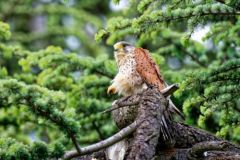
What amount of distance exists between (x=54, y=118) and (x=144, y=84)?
5.26 ft

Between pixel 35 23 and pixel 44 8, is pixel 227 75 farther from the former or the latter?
pixel 35 23

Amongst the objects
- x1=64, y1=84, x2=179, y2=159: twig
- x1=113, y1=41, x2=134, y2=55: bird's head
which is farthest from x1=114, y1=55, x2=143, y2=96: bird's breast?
x1=64, y1=84, x2=179, y2=159: twig

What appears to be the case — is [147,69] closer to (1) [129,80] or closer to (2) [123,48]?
(1) [129,80]

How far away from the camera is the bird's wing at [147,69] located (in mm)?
6586

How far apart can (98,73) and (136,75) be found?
5.61 ft

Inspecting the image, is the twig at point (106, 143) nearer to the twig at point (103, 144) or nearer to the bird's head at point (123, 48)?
the twig at point (103, 144)

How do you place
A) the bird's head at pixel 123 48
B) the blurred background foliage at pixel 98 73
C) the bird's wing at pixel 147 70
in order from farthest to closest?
1. the bird's head at pixel 123 48
2. the bird's wing at pixel 147 70
3. the blurred background foliage at pixel 98 73

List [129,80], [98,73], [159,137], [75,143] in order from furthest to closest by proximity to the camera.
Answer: [98,73]
[129,80]
[159,137]
[75,143]

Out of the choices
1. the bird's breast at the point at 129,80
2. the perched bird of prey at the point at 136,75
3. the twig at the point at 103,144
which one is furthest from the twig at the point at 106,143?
the bird's breast at the point at 129,80

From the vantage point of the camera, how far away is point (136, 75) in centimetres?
670

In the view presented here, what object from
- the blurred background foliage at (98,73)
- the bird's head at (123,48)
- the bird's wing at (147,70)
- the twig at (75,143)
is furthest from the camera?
the bird's head at (123,48)

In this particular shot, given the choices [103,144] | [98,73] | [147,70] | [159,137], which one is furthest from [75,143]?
[98,73]

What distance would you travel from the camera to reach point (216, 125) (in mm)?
8086

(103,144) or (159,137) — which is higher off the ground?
(159,137)
